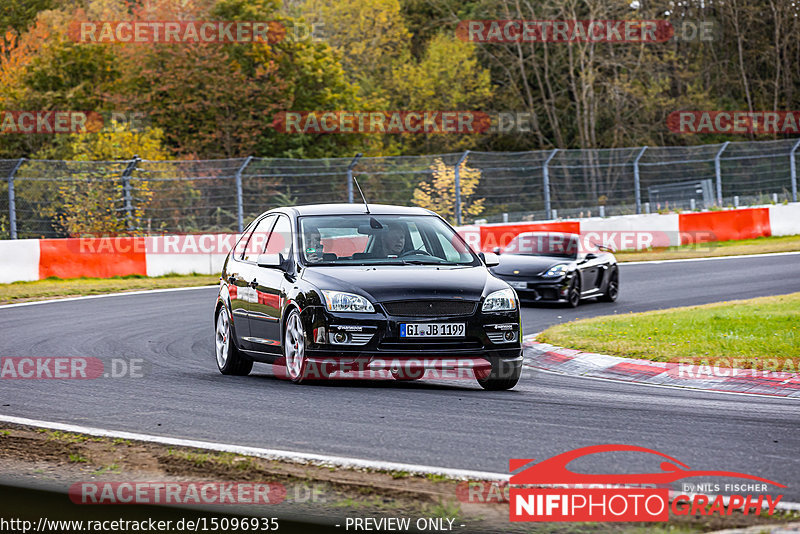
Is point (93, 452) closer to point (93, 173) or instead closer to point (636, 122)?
point (93, 173)

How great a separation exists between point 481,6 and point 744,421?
5238cm

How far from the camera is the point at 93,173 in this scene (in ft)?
82.2

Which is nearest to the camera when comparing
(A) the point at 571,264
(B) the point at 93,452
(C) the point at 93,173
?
(B) the point at 93,452

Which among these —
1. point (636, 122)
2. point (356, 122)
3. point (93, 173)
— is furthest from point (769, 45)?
point (93, 173)

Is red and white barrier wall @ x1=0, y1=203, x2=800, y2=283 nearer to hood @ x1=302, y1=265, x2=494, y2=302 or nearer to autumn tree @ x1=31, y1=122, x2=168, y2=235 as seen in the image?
autumn tree @ x1=31, y1=122, x2=168, y2=235

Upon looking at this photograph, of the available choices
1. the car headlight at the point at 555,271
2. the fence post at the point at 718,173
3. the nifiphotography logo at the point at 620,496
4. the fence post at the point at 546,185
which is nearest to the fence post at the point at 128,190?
the fence post at the point at 546,185

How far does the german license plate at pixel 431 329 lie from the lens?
870 centimetres

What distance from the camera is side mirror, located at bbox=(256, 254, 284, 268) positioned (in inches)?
381

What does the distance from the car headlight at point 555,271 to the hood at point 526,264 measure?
75 millimetres

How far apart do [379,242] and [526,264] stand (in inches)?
342

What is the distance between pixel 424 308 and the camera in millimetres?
8750

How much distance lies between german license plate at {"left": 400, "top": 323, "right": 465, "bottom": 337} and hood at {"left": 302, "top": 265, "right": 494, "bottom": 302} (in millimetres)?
218
